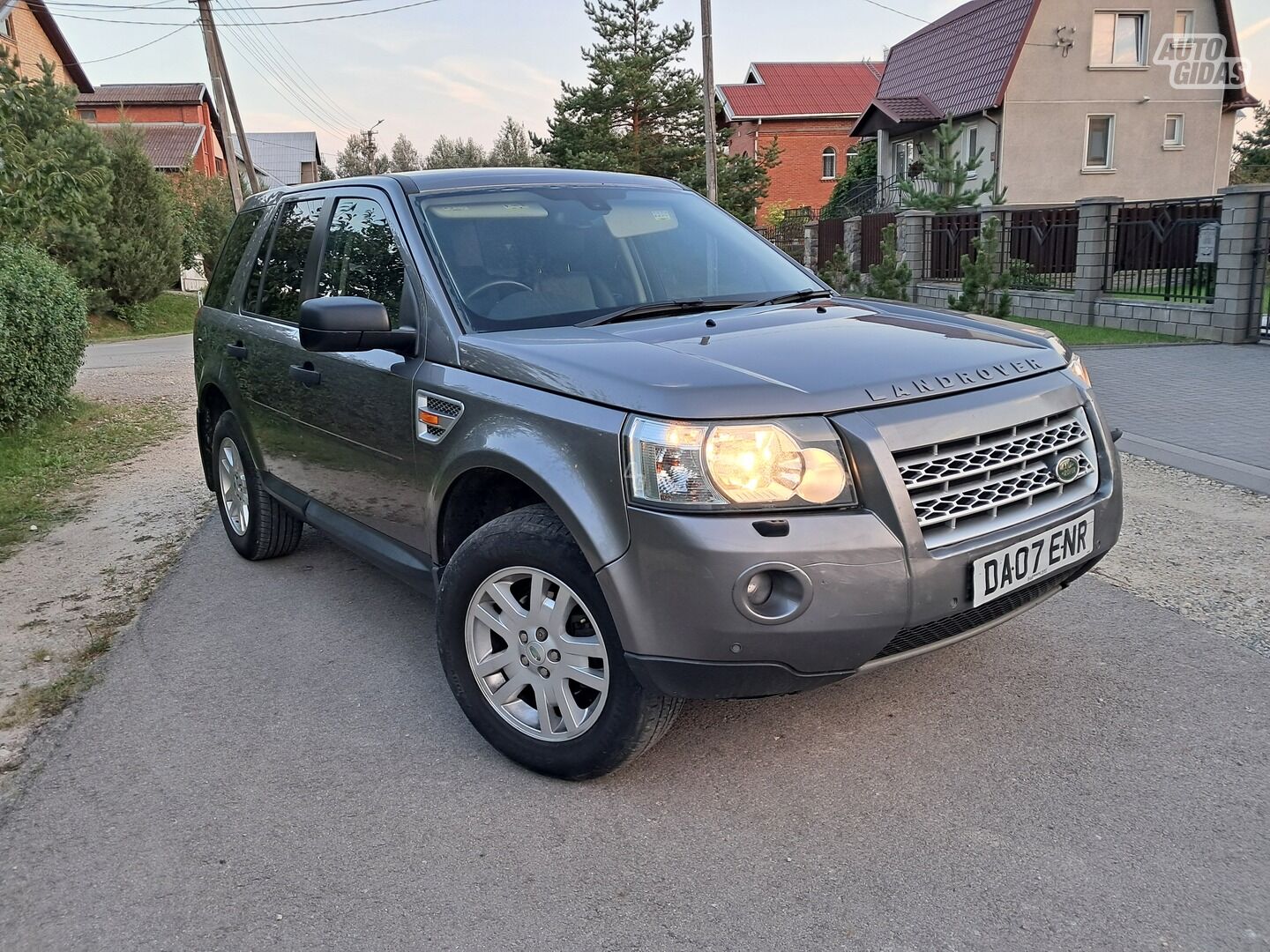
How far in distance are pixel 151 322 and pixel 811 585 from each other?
28489mm

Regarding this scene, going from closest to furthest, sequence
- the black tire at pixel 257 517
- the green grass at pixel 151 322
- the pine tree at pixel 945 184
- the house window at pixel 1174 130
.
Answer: the black tire at pixel 257 517 → the pine tree at pixel 945 184 → the green grass at pixel 151 322 → the house window at pixel 1174 130

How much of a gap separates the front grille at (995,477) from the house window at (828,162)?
161 feet

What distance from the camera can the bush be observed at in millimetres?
9344

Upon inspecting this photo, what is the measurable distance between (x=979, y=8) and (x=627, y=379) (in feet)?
114

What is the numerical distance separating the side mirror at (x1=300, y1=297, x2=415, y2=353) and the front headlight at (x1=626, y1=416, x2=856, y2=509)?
1220 millimetres

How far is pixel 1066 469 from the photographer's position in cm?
317

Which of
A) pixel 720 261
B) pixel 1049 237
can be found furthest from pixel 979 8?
pixel 720 261

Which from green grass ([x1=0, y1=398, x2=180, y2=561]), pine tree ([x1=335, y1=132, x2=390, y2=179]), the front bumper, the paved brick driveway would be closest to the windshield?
the front bumper

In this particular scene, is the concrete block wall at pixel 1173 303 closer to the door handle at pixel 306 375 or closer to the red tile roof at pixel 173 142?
the door handle at pixel 306 375

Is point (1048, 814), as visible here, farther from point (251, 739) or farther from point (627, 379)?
point (251, 739)

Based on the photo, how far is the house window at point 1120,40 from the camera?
30.5 metres

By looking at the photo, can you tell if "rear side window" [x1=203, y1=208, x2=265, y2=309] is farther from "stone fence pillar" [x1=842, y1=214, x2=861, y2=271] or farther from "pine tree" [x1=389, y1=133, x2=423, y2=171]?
"pine tree" [x1=389, y1=133, x2=423, y2=171]

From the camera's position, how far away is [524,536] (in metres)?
3.00

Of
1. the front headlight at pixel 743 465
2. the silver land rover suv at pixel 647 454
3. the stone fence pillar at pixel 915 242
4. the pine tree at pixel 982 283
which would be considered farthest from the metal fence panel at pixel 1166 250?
the front headlight at pixel 743 465
